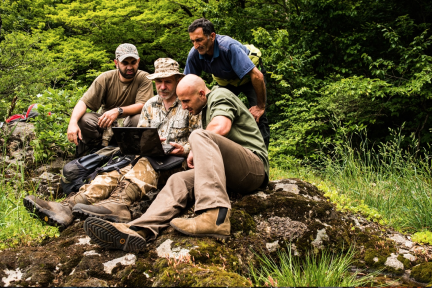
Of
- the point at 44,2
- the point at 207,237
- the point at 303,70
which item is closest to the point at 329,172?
the point at 207,237

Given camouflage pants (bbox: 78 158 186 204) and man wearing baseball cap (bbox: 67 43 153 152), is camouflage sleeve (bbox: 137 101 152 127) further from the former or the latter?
camouflage pants (bbox: 78 158 186 204)

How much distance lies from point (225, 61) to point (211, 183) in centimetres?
191

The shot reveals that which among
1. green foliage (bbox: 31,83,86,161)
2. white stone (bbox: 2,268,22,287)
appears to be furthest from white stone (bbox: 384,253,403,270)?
green foliage (bbox: 31,83,86,161)

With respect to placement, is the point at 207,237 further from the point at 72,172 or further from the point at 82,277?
the point at 72,172

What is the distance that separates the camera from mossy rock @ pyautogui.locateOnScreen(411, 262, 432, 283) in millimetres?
2389

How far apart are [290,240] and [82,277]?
147 cm

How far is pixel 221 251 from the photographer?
2.31 meters

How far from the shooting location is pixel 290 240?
8.55 ft

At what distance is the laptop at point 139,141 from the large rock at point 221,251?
0.61 meters

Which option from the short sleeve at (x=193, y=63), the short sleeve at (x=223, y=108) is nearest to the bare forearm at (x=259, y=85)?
the short sleeve at (x=193, y=63)

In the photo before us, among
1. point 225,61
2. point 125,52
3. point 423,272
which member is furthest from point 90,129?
point 423,272

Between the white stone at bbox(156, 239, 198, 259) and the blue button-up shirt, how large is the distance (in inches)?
82.1

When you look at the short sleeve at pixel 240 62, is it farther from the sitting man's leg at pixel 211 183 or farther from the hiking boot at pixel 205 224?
the hiking boot at pixel 205 224

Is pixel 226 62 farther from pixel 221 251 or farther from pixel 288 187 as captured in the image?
pixel 221 251
